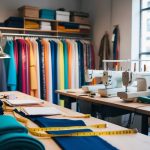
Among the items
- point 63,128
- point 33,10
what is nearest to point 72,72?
point 33,10

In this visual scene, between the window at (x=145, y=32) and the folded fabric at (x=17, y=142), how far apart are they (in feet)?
13.5

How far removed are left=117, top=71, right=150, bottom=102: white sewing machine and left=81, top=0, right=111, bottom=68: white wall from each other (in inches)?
105

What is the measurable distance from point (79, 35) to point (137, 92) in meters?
3.34

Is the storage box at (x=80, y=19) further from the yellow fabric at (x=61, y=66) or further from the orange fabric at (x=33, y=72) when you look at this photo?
the orange fabric at (x=33, y=72)

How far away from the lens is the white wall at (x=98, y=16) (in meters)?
5.51

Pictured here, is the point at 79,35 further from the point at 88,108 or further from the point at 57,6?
the point at 88,108

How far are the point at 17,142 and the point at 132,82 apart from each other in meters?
2.08

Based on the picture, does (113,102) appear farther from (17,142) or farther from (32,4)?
(32,4)

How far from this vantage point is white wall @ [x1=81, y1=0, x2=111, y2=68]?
18.1 ft

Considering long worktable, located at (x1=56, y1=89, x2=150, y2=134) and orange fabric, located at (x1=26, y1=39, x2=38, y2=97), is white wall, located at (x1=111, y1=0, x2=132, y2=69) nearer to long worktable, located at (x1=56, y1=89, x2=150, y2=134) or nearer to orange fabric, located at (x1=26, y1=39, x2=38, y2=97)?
orange fabric, located at (x1=26, y1=39, x2=38, y2=97)

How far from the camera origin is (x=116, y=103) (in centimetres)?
274

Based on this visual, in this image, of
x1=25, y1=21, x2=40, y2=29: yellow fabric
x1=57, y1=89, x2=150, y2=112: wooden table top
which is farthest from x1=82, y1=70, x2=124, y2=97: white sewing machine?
x1=25, y1=21, x2=40, y2=29: yellow fabric

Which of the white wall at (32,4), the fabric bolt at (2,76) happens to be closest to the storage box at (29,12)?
the white wall at (32,4)

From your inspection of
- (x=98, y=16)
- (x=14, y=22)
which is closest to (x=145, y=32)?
(x=98, y=16)
